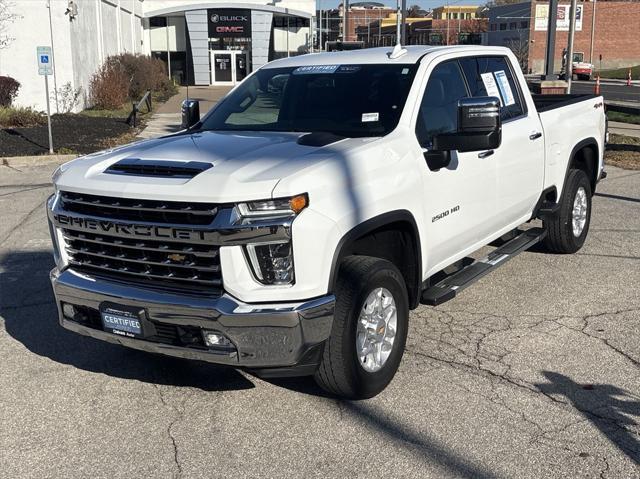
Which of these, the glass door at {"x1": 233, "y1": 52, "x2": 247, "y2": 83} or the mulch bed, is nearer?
the mulch bed

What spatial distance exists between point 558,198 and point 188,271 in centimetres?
417

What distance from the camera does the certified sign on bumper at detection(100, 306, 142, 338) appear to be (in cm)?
391

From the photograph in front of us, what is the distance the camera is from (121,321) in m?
3.97

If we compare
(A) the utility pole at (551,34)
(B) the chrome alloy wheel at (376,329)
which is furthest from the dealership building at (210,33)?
→ (B) the chrome alloy wheel at (376,329)

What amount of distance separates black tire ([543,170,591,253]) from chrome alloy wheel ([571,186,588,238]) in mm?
66

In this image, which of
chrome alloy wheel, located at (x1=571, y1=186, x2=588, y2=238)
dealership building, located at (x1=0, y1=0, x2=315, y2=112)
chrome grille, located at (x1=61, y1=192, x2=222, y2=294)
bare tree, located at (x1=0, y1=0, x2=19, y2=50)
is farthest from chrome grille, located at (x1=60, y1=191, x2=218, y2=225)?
dealership building, located at (x1=0, y1=0, x2=315, y2=112)

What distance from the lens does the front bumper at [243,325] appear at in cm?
365

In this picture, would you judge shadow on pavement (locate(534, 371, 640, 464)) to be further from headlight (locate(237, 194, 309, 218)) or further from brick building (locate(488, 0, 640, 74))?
brick building (locate(488, 0, 640, 74))

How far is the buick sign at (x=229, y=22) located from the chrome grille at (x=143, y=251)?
46883 mm

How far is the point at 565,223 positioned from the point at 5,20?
21105 millimetres

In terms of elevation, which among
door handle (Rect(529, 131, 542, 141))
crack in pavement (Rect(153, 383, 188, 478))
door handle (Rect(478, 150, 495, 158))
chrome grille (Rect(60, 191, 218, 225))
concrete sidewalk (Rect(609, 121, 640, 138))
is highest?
door handle (Rect(529, 131, 542, 141))

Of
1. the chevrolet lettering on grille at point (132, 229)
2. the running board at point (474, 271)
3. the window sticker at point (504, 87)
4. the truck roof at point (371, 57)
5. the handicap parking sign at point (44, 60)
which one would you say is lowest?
the running board at point (474, 271)

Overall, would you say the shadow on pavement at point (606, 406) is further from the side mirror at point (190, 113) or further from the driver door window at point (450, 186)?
the side mirror at point (190, 113)

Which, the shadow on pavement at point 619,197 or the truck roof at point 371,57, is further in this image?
the shadow on pavement at point 619,197
